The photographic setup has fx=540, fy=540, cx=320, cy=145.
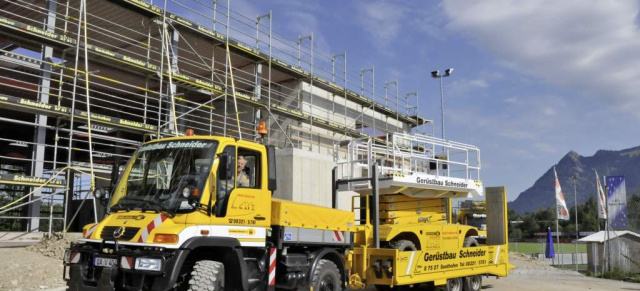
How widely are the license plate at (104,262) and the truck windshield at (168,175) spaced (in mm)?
721

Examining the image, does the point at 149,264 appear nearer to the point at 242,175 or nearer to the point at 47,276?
the point at 242,175

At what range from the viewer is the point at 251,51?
21344 mm

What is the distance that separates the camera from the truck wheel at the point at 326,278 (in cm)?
818

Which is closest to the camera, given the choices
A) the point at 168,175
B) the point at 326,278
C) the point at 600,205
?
the point at 168,175

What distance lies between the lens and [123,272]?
6238 millimetres

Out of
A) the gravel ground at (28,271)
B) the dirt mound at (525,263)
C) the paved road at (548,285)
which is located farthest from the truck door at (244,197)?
the dirt mound at (525,263)

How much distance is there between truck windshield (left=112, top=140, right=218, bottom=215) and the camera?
6672mm

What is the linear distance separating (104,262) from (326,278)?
3418mm

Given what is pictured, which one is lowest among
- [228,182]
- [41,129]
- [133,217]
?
[133,217]

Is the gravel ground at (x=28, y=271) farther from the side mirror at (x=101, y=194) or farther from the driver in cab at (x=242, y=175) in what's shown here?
the driver in cab at (x=242, y=175)

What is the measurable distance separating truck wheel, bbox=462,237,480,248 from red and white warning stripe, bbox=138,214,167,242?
25.7 feet

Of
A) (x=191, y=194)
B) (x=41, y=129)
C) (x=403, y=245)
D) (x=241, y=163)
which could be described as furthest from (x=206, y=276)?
(x=41, y=129)

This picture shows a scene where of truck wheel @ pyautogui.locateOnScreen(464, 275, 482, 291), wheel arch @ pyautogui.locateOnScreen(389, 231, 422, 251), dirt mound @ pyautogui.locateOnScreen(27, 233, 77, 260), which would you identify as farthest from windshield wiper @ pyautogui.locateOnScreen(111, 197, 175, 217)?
truck wheel @ pyautogui.locateOnScreen(464, 275, 482, 291)

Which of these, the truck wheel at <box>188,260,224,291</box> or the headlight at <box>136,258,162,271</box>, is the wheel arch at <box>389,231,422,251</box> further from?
the headlight at <box>136,258,162,271</box>
